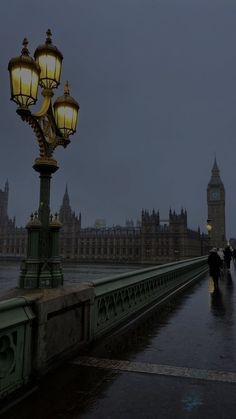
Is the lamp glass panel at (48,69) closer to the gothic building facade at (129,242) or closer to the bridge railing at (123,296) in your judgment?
the bridge railing at (123,296)

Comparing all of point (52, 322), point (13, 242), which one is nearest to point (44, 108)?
point (52, 322)

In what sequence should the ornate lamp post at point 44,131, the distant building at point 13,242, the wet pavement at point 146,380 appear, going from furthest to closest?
1. the distant building at point 13,242
2. the ornate lamp post at point 44,131
3. the wet pavement at point 146,380

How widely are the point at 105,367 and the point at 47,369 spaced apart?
38.2 inches

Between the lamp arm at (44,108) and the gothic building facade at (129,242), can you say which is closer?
the lamp arm at (44,108)

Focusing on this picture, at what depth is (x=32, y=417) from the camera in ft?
12.8

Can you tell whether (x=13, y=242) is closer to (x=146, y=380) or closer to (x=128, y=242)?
(x=128, y=242)

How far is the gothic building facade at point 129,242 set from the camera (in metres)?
140

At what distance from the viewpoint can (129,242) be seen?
146 m

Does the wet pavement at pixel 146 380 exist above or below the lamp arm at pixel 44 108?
below

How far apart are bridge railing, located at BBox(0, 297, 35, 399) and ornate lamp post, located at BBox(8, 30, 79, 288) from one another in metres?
2.18

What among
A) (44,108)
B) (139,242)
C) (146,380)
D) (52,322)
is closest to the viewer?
(146,380)

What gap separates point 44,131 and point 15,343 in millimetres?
4796

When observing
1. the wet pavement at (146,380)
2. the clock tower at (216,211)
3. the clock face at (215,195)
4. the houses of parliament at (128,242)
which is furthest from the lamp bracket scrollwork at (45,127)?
the clock face at (215,195)

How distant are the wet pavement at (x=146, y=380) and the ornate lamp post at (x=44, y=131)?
1840 millimetres
